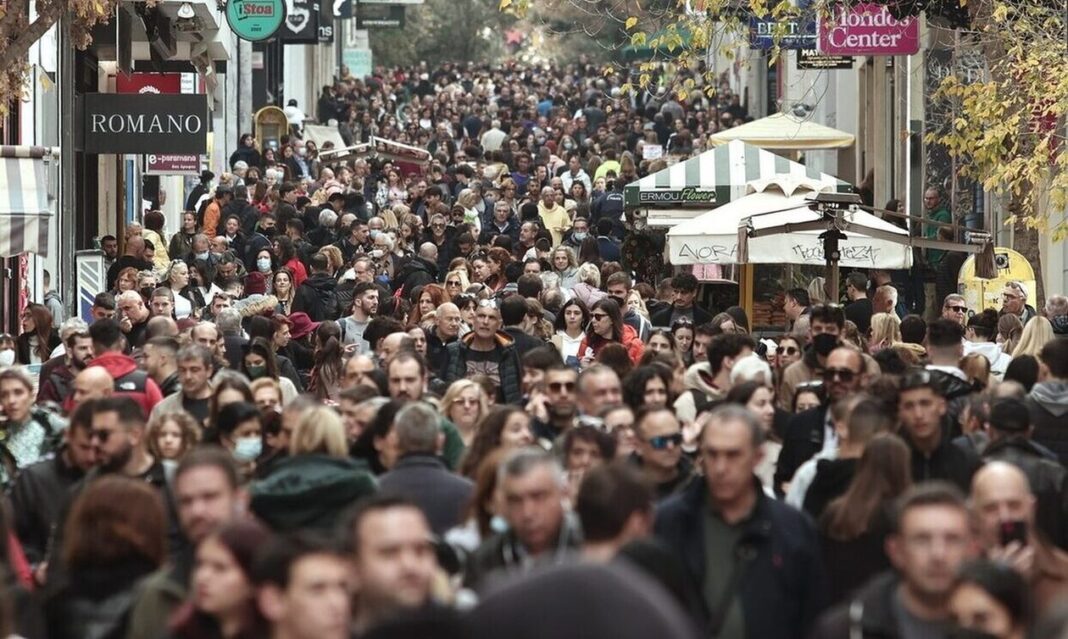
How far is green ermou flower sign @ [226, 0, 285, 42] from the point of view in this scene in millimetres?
32938

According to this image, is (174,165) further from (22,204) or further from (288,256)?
(22,204)

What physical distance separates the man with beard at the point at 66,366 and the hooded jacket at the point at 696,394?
3.64 metres

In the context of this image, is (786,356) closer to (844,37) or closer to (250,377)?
(250,377)

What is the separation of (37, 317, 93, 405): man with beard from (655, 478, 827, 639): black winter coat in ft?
23.3

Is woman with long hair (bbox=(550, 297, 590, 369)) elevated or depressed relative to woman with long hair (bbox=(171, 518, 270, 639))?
elevated

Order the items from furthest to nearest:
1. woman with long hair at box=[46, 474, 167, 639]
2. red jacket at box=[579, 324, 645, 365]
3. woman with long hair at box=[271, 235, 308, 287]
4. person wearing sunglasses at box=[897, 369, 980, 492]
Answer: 1. woman with long hair at box=[271, 235, 308, 287]
2. red jacket at box=[579, 324, 645, 365]
3. person wearing sunglasses at box=[897, 369, 980, 492]
4. woman with long hair at box=[46, 474, 167, 639]

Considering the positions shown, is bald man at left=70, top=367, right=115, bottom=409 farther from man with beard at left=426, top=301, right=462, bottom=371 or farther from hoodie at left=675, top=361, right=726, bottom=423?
man with beard at left=426, top=301, right=462, bottom=371

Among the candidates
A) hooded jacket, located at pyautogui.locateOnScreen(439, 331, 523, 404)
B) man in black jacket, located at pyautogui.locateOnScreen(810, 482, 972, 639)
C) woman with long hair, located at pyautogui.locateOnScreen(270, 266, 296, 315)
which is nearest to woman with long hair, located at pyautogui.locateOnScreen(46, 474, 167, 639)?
man in black jacket, located at pyautogui.locateOnScreen(810, 482, 972, 639)

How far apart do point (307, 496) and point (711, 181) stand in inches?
632

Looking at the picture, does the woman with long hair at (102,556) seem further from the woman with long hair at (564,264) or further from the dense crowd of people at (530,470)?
the woman with long hair at (564,264)

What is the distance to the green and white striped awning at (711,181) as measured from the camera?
79.4ft

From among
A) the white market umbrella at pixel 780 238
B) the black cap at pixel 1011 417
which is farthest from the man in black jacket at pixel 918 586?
the white market umbrella at pixel 780 238


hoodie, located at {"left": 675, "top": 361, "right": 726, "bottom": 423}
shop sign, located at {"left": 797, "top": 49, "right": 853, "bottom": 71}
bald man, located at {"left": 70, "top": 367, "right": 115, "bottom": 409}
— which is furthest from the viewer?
shop sign, located at {"left": 797, "top": 49, "right": 853, "bottom": 71}

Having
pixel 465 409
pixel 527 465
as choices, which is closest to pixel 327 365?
pixel 465 409
